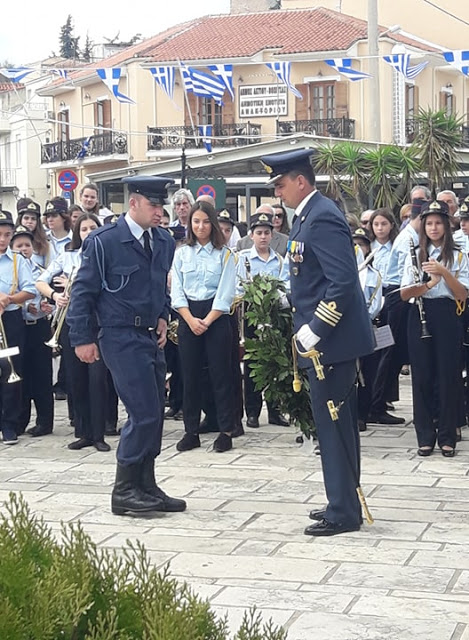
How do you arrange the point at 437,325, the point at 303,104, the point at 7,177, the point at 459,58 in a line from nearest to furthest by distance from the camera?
1. the point at 437,325
2. the point at 459,58
3. the point at 303,104
4. the point at 7,177

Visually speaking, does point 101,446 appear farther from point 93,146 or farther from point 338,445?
point 93,146

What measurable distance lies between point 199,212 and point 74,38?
257ft

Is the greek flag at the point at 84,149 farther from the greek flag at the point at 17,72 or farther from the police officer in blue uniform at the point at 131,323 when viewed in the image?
the police officer in blue uniform at the point at 131,323

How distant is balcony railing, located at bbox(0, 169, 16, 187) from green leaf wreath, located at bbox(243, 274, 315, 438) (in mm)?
55245

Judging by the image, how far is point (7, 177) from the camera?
6375 cm

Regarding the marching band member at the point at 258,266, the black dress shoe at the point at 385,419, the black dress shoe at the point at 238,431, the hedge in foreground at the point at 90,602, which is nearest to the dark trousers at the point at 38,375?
the black dress shoe at the point at 238,431

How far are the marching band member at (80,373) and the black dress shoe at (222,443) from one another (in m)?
0.86

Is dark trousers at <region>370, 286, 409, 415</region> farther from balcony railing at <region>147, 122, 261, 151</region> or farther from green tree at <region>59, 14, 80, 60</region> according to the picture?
green tree at <region>59, 14, 80, 60</region>

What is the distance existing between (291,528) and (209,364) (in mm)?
2946

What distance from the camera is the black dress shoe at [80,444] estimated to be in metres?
9.48

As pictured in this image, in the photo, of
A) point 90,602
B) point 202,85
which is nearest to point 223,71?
point 202,85

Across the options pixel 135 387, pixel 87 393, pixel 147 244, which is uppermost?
pixel 147 244

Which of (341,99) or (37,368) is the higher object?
(341,99)

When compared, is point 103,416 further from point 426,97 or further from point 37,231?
point 426,97
